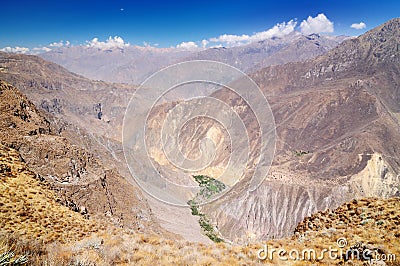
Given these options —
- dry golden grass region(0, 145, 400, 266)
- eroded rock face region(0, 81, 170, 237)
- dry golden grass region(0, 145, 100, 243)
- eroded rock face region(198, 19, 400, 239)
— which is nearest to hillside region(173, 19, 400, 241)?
eroded rock face region(198, 19, 400, 239)

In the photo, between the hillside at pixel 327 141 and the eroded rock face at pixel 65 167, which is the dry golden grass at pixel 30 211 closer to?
the eroded rock face at pixel 65 167

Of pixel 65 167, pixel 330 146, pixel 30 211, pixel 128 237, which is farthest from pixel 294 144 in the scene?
pixel 30 211

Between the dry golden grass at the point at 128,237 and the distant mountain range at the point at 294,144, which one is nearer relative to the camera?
the dry golden grass at the point at 128,237

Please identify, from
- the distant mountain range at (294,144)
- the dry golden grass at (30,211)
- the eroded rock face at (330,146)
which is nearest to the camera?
the dry golden grass at (30,211)

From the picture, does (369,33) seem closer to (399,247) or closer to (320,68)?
(320,68)

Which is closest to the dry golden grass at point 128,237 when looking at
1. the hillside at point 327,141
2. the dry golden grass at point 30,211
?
the dry golden grass at point 30,211

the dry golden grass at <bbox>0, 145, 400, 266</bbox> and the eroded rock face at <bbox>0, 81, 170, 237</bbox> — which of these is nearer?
the dry golden grass at <bbox>0, 145, 400, 266</bbox>

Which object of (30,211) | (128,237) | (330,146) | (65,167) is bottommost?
(128,237)

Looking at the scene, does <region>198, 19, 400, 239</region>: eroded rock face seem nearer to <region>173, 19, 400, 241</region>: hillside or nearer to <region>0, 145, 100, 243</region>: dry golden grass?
<region>173, 19, 400, 241</region>: hillside

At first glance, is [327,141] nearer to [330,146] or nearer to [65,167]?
[330,146]

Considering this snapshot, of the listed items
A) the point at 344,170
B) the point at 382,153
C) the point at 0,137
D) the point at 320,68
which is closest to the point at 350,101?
the point at 382,153

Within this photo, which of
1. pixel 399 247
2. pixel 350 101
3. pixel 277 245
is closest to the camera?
pixel 399 247
